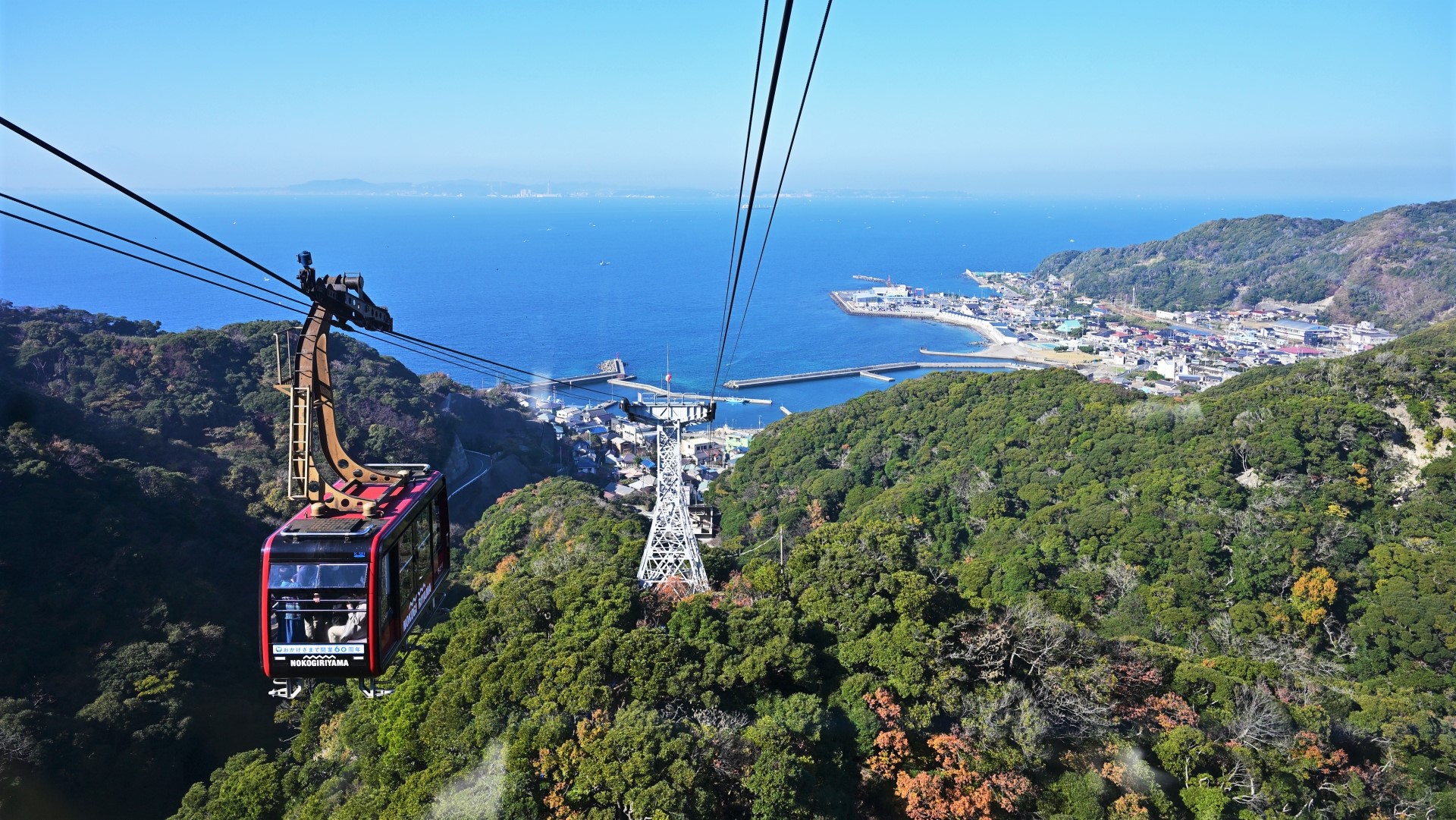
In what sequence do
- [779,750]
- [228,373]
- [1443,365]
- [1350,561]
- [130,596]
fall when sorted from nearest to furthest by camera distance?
[779,750] < [130,596] < [1350,561] < [1443,365] < [228,373]

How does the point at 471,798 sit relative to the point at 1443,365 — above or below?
below

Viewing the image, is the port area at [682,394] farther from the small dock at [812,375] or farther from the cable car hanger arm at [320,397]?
the cable car hanger arm at [320,397]

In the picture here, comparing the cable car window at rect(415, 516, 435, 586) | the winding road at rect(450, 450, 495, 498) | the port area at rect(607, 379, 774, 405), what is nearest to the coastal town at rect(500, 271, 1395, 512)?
the port area at rect(607, 379, 774, 405)

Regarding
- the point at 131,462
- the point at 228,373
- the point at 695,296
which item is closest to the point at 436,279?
the point at 695,296

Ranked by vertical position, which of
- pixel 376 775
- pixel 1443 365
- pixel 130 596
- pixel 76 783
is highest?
pixel 1443 365

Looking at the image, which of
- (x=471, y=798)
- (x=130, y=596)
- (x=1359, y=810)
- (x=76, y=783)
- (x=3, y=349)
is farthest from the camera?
(x=3, y=349)

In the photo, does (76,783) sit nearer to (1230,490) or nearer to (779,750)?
(779,750)

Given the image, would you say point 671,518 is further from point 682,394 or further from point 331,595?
point 682,394

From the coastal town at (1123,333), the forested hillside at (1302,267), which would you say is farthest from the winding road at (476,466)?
the forested hillside at (1302,267)

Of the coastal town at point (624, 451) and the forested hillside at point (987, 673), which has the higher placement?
the forested hillside at point (987, 673)

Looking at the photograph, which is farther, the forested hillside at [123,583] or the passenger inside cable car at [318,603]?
the forested hillside at [123,583]
